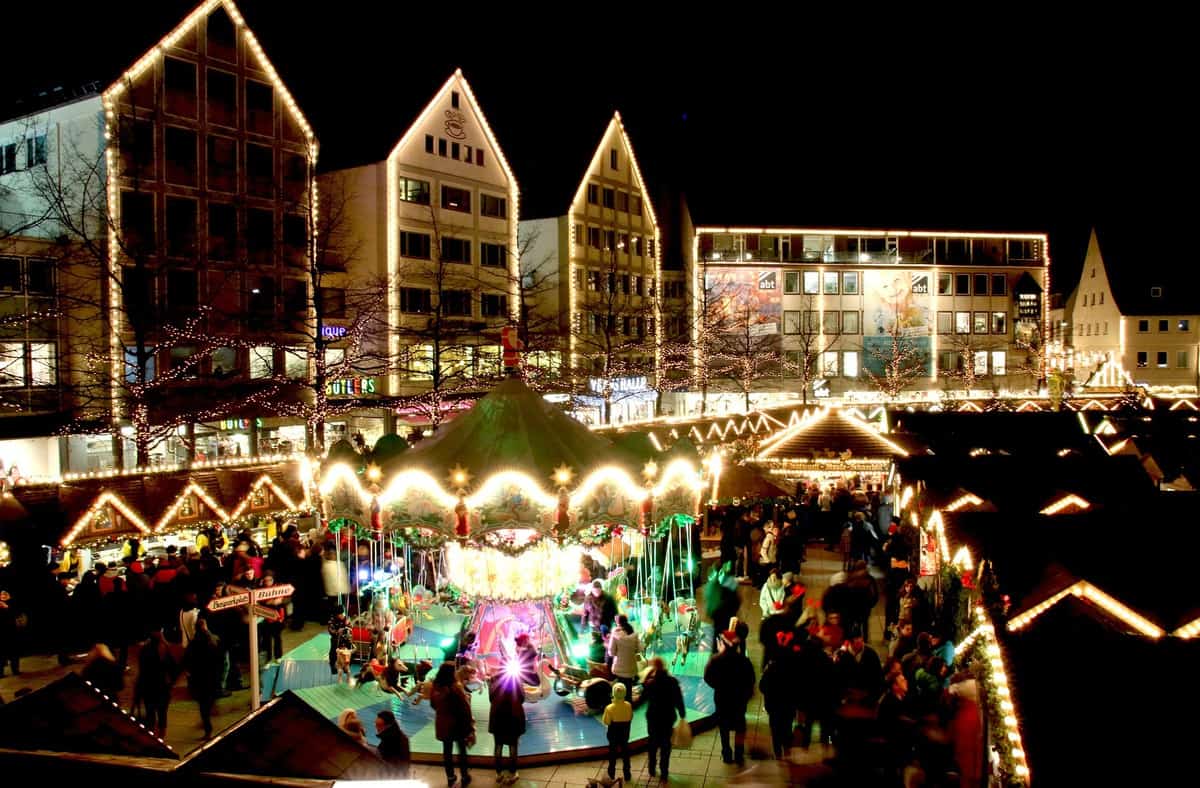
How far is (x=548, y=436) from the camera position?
37.1 ft

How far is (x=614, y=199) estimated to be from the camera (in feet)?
150

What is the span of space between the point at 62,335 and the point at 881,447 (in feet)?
72.3

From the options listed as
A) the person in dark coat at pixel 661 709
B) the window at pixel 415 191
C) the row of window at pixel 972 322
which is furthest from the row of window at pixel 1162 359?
the person in dark coat at pixel 661 709

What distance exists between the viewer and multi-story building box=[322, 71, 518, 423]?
1364 inches

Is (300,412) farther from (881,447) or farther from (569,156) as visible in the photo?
(569,156)

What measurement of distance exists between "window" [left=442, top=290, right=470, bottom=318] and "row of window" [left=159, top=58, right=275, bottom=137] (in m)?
8.74

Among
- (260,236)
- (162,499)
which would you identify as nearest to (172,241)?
(260,236)

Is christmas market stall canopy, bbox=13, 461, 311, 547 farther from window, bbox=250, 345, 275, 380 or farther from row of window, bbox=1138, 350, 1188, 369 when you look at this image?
row of window, bbox=1138, 350, 1188, 369

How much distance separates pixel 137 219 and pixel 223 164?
3662 mm

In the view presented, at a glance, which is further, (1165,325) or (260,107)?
(1165,325)

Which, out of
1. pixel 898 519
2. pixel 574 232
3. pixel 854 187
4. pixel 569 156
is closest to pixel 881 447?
pixel 898 519

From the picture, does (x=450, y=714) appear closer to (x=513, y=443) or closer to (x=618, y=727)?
(x=618, y=727)

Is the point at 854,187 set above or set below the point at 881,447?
above

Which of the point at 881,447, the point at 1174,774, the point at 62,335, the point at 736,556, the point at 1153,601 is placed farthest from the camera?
the point at 62,335
